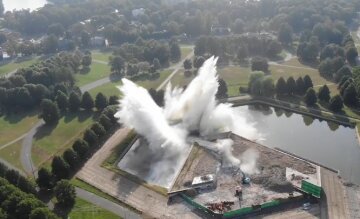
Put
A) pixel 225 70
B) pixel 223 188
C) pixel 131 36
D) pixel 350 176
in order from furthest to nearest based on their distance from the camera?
pixel 131 36, pixel 225 70, pixel 350 176, pixel 223 188

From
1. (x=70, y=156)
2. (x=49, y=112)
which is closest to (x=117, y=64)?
(x=49, y=112)

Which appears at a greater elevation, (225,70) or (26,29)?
(225,70)

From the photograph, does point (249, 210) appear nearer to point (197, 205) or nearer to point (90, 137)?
point (197, 205)

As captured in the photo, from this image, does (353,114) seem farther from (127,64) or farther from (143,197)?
(127,64)

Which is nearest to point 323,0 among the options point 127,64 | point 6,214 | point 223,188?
point 127,64

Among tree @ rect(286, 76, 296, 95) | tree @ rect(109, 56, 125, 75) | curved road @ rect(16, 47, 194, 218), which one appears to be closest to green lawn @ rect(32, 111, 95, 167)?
curved road @ rect(16, 47, 194, 218)

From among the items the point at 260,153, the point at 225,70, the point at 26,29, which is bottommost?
the point at 26,29

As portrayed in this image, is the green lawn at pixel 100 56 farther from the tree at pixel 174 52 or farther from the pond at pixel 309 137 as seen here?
the pond at pixel 309 137
